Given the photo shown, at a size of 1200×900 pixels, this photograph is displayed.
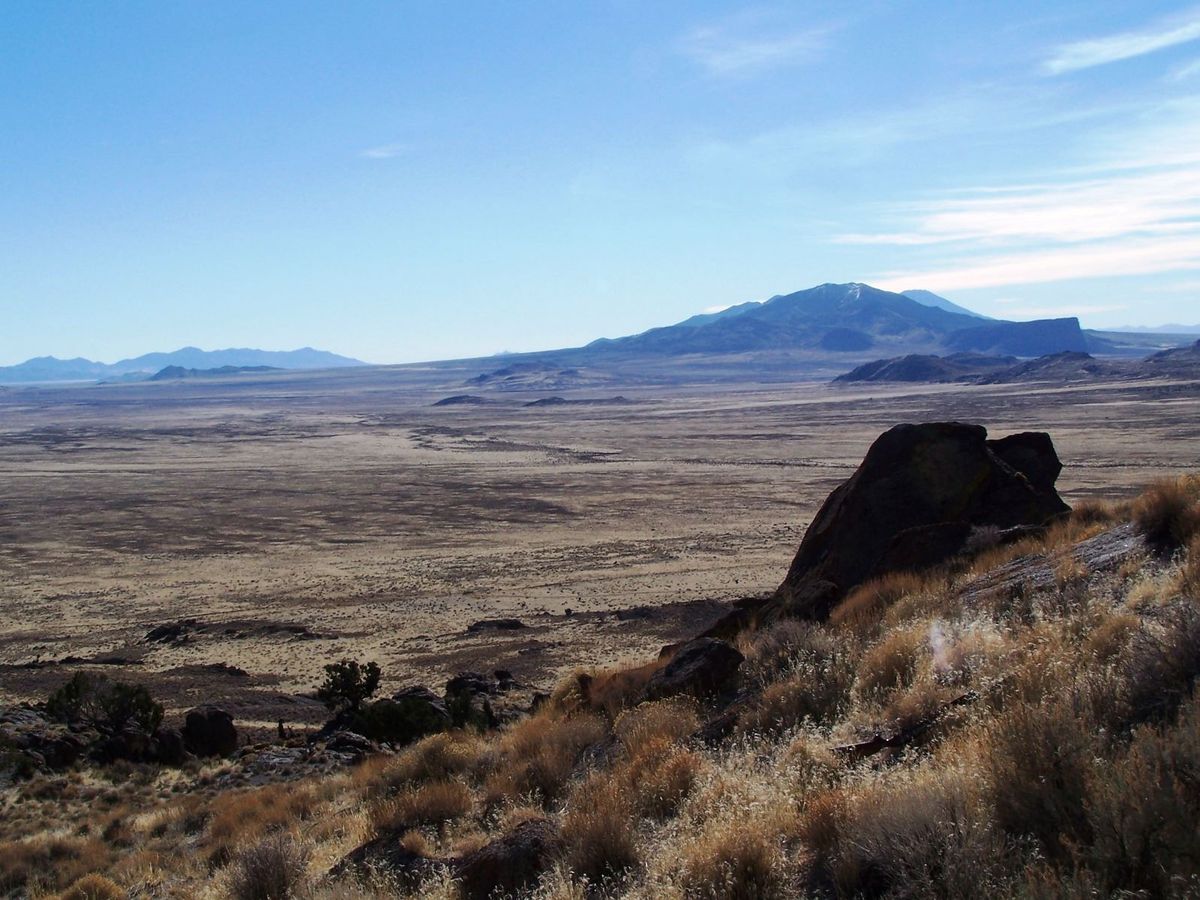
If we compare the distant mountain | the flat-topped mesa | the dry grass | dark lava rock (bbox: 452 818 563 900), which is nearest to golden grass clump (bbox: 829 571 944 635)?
the dry grass

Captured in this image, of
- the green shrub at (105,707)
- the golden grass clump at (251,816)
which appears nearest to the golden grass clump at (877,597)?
the golden grass clump at (251,816)

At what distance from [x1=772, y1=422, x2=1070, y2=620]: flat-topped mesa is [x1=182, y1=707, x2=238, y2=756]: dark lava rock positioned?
30.7 ft

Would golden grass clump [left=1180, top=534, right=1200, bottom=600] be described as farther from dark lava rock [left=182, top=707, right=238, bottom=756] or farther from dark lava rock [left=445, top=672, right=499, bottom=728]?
dark lava rock [left=182, top=707, right=238, bottom=756]

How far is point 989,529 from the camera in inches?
408

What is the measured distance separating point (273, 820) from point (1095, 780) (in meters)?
7.47

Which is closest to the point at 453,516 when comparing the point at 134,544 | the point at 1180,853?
the point at 134,544

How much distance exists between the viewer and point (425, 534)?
3772 centimetres

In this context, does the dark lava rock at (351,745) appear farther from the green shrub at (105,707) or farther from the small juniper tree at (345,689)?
the green shrub at (105,707)

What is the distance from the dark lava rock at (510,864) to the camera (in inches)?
197

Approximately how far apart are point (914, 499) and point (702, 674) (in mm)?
5926

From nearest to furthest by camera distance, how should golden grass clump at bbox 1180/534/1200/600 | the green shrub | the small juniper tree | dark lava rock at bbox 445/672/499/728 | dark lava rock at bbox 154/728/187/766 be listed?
golden grass clump at bbox 1180/534/1200/600 < dark lava rock at bbox 445/672/499/728 < dark lava rock at bbox 154/728/187/766 < the green shrub < the small juniper tree

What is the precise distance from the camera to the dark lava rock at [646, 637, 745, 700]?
7824 mm

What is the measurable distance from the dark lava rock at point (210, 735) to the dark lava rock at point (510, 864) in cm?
1048

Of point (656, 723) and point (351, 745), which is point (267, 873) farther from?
point (351, 745)
